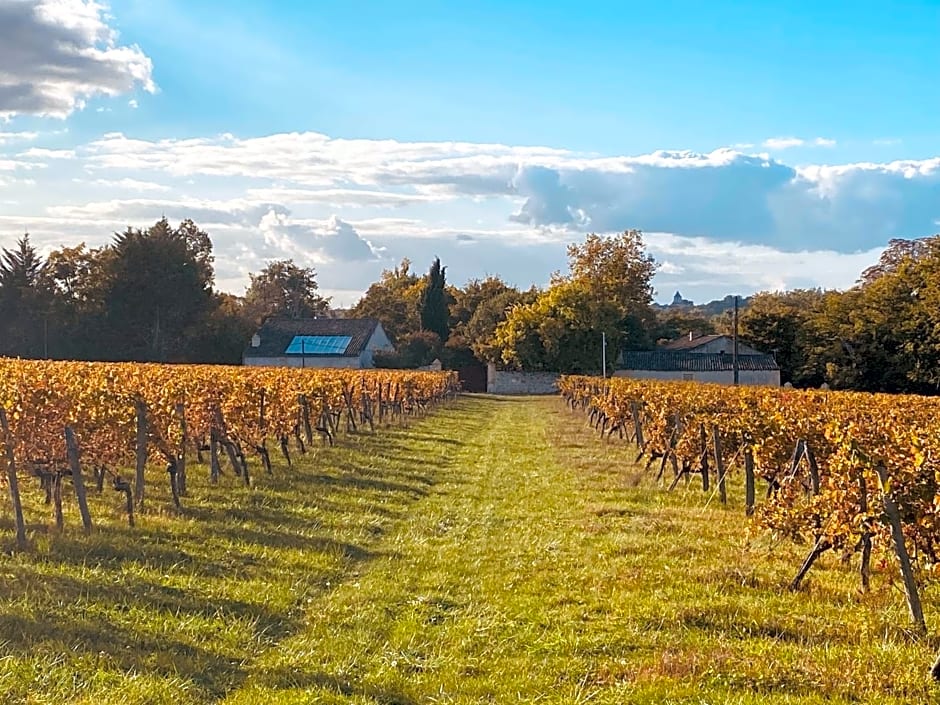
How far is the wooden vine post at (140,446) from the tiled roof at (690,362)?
59.6 m

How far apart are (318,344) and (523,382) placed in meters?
16.4

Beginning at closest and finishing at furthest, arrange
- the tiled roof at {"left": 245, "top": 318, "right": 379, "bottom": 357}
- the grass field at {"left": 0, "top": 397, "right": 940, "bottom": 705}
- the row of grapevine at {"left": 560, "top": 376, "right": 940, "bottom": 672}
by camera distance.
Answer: the grass field at {"left": 0, "top": 397, "right": 940, "bottom": 705} → the row of grapevine at {"left": 560, "top": 376, "right": 940, "bottom": 672} → the tiled roof at {"left": 245, "top": 318, "right": 379, "bottom": 357}

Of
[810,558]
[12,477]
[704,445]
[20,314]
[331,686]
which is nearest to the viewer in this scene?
[331,686]

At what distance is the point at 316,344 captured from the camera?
7412 cm

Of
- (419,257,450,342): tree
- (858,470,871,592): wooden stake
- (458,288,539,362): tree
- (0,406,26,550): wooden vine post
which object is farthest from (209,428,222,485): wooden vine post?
(419,257,450,342): tree

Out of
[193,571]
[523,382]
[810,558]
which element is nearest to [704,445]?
[810,558]

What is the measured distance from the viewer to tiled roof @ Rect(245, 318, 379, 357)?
239 feet

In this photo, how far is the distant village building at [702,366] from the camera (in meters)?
66.6

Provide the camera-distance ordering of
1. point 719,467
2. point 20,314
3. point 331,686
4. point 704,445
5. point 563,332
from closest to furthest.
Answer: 1. point 331,686
2. point 719,467
3. point 704,445
4. point 20,314
5. point 563,332

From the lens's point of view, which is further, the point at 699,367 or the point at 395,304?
the point at 395,304

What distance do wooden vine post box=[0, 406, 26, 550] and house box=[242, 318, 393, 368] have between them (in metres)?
61.0

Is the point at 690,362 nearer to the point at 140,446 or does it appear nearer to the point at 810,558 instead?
the point at 140,446

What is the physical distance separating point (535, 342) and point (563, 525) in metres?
59.3

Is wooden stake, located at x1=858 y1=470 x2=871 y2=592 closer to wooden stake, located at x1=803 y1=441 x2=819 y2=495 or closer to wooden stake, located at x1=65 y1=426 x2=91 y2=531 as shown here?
wooden stake, located at x1=803 y1=441 x2=819 y2=495
